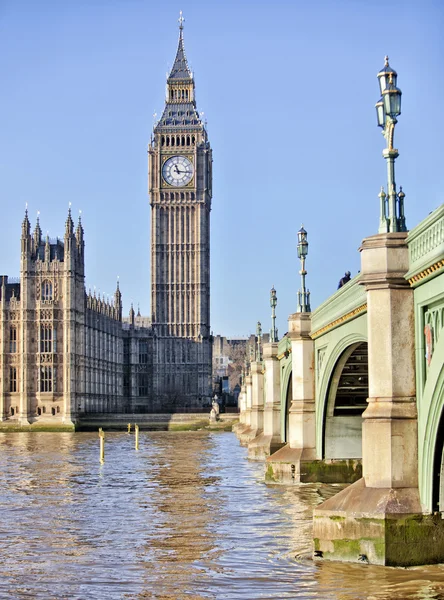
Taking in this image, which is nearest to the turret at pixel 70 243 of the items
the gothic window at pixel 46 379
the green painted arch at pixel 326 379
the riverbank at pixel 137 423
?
the gothic window at pixel 46 379

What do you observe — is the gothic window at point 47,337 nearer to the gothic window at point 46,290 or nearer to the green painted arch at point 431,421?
the gothic window at point 46,290

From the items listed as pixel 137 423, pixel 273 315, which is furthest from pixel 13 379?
pixel 273 315

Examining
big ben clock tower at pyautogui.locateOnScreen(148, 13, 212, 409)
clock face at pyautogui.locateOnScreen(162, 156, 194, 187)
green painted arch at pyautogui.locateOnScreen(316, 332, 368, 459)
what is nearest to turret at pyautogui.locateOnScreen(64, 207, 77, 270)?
big ben clock tower at pyautogui.locateOnScreen(148, 13, 212, 409)

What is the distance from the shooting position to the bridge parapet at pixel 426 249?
16422 mm

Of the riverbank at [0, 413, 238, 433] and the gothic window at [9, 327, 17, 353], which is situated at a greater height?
the gothic window at [9, 327, 17, 353]

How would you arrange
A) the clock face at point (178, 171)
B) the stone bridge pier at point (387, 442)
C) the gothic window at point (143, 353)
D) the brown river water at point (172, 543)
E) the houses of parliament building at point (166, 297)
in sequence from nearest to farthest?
the brown river water at point (172, 543) → the stone bridge pier at point (387, 442) → the houses of parliament building at point (166, 297) → the gothic window at point (143, 353) → the clock face at point (178, 171)

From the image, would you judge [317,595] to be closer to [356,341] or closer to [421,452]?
[421,452]

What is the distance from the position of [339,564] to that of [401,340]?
3.79 m

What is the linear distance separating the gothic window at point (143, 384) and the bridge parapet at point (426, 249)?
135 metres

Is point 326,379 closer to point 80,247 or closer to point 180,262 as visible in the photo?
point 80,247

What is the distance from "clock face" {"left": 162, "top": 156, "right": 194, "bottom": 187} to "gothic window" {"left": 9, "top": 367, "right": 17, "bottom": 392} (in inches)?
1662

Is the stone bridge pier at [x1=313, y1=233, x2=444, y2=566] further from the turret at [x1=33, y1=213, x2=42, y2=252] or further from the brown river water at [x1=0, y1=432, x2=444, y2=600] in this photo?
the turret at [x1=33, y1=213, x2=42, y2=252]

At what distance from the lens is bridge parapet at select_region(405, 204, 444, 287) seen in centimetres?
1642

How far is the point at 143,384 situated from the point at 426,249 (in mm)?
136713
